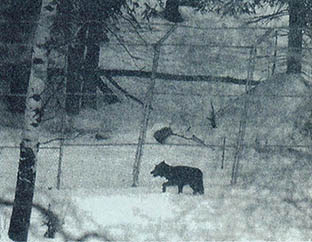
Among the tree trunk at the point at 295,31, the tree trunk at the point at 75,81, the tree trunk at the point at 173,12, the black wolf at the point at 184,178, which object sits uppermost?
the tree trunk at the point at 173,12

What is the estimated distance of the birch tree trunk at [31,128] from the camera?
8945 mm

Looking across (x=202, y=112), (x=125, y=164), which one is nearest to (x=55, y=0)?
(x=125, y=164)

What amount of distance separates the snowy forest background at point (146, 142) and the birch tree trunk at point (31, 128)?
0.06m

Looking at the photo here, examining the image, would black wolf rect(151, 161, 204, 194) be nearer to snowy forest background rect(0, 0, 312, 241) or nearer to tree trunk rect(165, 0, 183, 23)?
snowy forest background rect(0, 0, 312, 241)

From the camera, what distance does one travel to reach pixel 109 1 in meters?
13.9

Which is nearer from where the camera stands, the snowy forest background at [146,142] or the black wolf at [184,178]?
the snowy forest background at [146,142]

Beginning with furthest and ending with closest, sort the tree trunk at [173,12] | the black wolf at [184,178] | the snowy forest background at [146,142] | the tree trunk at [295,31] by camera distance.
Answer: the tree trunk at [173,12], the tree trunk at [295,31], the black wolf at [184,178], the snowy forest background at [146,142]

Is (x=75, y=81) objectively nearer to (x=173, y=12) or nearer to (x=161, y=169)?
(x=161, y=169)

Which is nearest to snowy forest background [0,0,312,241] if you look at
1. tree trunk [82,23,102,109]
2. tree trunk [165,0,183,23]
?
tree trunk [82,23,102,109]

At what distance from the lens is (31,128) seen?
9133 mm

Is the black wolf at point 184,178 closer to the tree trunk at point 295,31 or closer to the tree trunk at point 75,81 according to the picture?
the tree trunk at point 75,81

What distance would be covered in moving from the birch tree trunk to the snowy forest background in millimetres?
56

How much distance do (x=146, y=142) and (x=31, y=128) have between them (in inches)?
179

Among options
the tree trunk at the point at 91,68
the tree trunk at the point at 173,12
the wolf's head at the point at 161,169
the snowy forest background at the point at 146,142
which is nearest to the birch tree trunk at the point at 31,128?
the snowy forest background at the point at 146,142
